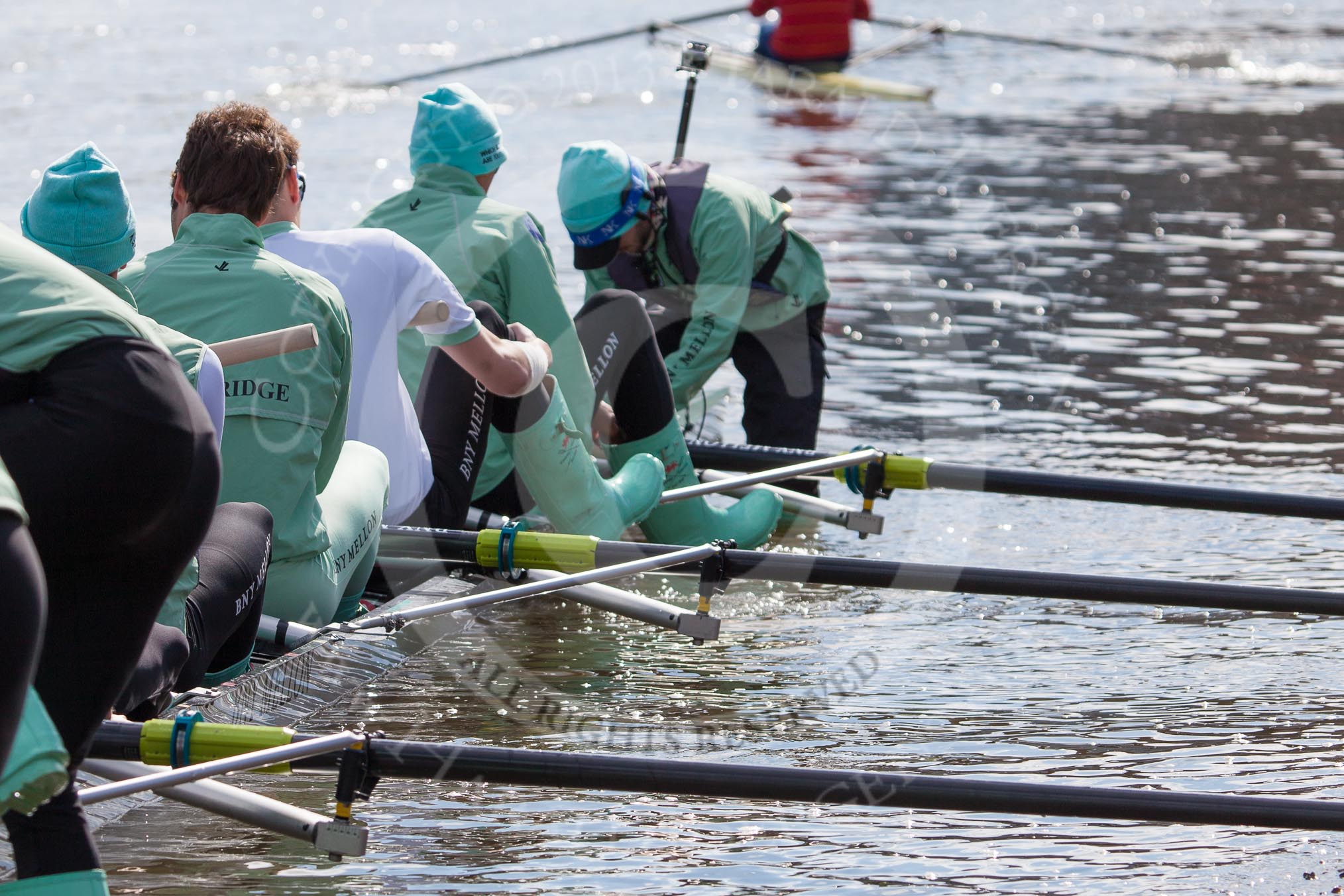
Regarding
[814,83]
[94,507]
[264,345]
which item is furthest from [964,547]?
[814,83]

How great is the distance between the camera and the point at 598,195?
5617 mm

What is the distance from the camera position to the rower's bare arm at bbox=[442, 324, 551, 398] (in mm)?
4184

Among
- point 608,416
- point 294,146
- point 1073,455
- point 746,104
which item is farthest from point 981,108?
point 294,146

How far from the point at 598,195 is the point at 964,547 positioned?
1.77 meters

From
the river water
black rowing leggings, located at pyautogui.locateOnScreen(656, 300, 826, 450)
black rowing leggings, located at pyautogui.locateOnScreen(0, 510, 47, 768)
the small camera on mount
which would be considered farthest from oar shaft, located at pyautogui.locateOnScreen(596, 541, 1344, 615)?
the small camera on mount

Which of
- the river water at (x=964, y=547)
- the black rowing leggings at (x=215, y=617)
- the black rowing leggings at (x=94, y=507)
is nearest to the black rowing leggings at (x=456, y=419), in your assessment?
the river water at (x=964, y=547)

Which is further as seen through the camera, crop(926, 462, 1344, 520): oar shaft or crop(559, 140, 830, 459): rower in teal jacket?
crop(559, 140, 830, 459): rower in teal jacket

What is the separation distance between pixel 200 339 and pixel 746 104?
18.2 m

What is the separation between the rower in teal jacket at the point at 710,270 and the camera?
5.66 m

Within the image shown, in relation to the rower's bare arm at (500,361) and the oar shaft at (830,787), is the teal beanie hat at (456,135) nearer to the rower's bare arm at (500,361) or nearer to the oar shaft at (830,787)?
the rower's bare arm at (500,361)

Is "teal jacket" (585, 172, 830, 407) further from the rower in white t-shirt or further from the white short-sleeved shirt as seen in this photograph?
the white short-sleeved shirt

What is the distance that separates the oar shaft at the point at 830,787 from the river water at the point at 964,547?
45cm

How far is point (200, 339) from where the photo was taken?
366cm

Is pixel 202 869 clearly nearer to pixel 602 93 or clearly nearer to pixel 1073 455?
pixel 1073 455
